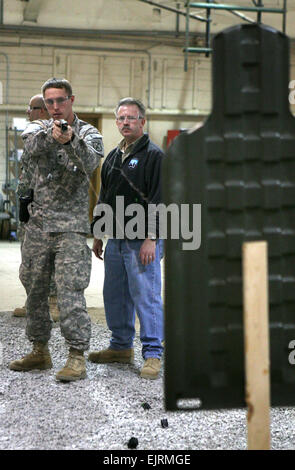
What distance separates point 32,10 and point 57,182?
898cm

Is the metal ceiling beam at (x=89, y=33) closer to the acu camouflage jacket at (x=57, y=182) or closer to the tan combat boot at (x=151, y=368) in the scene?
the acu camouflage jacket at (x=57, y=182)

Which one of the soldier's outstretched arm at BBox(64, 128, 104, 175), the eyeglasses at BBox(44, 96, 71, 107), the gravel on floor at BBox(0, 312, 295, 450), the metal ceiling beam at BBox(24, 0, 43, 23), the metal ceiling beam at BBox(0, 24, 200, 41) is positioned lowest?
the gravel on floor at BBox(0, 312, 295, 450)

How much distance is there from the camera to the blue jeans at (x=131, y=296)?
3.72 meters

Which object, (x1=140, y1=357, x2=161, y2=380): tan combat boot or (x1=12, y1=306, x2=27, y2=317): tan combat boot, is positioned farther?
(x1=12, y1=306, x2=27, y2=317): tan combat boot

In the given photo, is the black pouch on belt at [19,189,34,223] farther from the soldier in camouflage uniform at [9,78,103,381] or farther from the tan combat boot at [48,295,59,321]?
the tan combat boot at [48,295,59,321]

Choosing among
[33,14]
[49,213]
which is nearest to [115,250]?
[49,213]

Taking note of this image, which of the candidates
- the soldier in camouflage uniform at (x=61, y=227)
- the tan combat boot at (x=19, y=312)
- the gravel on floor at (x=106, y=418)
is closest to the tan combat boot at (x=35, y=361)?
the gravel on floor at (x=106, y=418)

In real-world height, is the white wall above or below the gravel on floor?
above

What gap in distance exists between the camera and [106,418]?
114 inches

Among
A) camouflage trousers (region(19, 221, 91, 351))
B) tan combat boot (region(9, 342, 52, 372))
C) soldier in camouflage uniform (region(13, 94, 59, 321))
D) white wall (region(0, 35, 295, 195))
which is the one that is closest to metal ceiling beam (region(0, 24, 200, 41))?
white wall (region(0, 35, 295, 195))

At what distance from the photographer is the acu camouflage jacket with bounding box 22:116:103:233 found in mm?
3412

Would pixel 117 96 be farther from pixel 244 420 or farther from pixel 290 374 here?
pixel 290 374

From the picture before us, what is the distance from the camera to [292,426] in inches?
110

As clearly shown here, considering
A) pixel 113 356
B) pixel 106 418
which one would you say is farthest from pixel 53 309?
pixel 106 418
